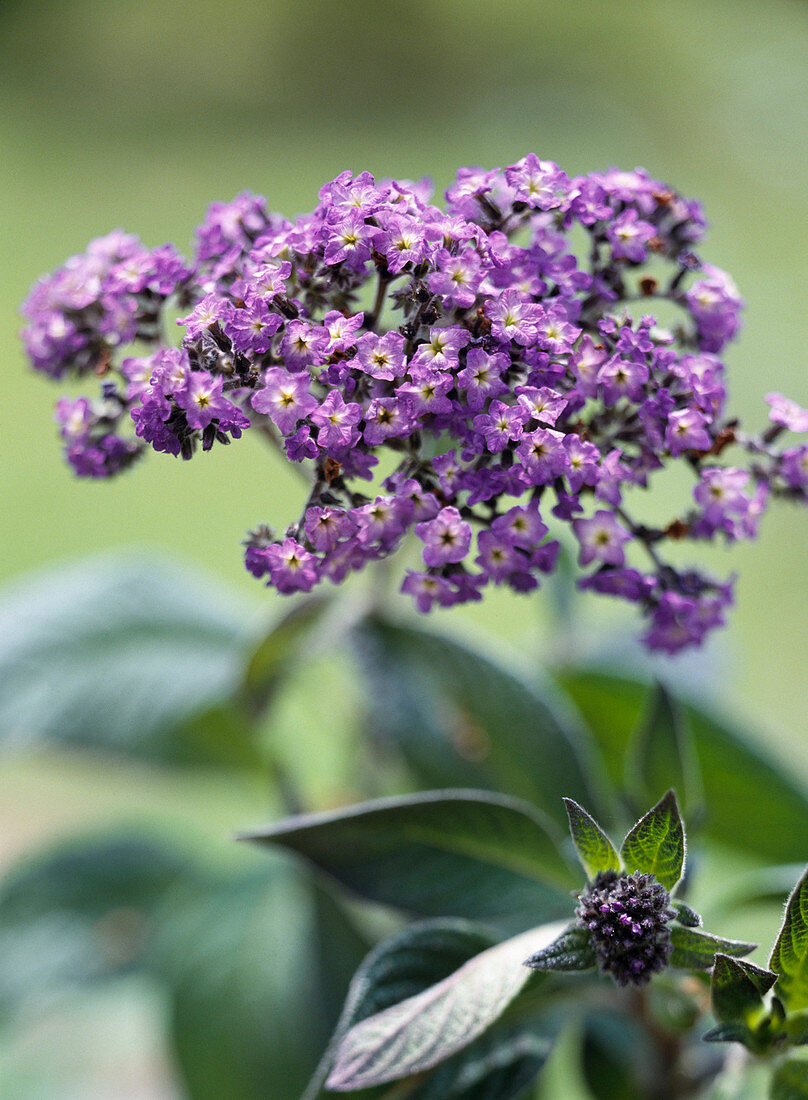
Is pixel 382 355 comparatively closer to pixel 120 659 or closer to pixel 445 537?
pixel 445 537

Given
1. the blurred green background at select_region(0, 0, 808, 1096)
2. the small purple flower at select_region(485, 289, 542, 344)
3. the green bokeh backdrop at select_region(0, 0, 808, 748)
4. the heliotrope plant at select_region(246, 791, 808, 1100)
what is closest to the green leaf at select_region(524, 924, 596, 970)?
the heliotrope plant at select_region(246, 791, 808, 1100)

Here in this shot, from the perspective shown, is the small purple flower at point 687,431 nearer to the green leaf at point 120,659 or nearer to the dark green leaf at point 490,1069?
the dark green leaf at point 490,1069

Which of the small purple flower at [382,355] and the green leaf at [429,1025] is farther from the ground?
the small purple flower at [382,355]

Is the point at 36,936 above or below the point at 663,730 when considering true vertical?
below

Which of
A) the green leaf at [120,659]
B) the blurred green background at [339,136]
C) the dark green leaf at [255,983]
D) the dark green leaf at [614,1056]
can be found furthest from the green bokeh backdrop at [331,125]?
the dark green leaf at [614,1056]

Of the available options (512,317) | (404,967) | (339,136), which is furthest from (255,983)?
(339,136)

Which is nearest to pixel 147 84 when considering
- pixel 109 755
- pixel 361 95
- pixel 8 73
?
pixel 8 73

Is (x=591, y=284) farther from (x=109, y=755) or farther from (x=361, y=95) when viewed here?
(x=361, y=95)
